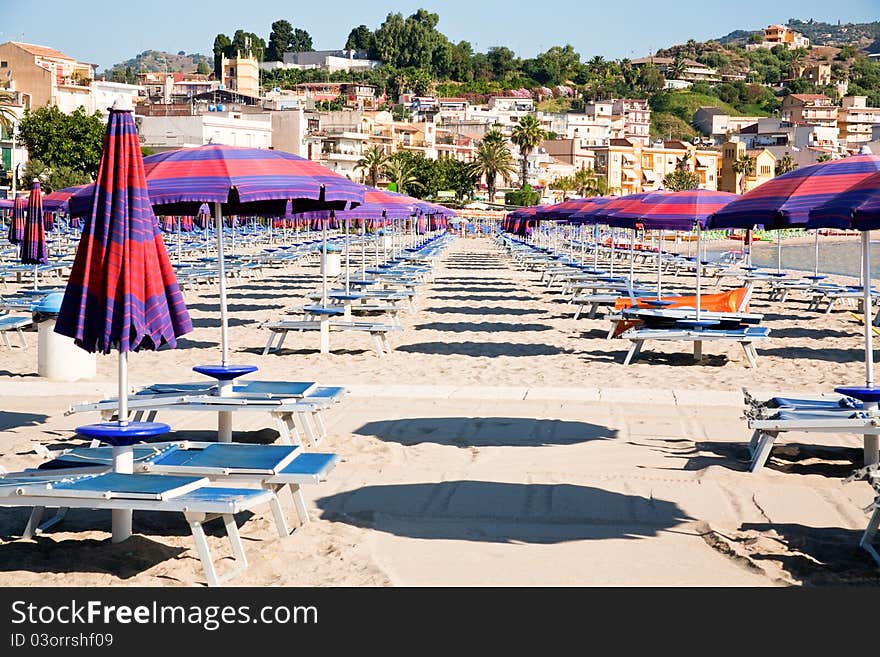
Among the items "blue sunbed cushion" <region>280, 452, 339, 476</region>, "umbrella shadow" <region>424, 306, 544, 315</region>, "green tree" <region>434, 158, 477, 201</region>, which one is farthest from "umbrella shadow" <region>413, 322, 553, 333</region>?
"green tree" <region>434, 158, 477, 201</region>

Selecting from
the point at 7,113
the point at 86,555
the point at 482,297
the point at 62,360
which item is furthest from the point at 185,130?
the point at 86,555

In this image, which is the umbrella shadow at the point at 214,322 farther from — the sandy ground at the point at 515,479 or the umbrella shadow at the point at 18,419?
the umbrella shadow at the point at 18,419

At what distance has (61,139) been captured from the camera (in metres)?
66.7

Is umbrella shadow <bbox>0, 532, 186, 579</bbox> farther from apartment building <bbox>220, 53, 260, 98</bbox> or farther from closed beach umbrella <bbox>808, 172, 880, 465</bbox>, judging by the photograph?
apartment building <bbox>220, 53, 260, 98</bbox>

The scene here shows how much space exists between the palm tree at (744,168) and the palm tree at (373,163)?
49526 mm

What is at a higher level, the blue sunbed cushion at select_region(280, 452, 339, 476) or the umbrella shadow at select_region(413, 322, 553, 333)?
the blue sunbed cushion at select_region(280, 452, 339, 476)

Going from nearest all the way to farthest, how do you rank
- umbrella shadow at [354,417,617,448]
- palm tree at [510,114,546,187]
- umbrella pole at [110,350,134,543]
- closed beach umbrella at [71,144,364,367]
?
1. umbrella pole at [110,350,134,543]
2. umbrella shadow at [354,417,617,448]
3. closed beach umbrella at [71,144,364,367]
4. palm tree at [510,114,546,187]

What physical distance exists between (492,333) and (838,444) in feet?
27.3

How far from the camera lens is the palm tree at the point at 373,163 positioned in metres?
99.9

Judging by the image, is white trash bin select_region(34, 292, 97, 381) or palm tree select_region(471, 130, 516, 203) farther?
palm tree select_region(471, 130, 516, 203)

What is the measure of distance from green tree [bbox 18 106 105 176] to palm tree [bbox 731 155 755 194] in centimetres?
8480

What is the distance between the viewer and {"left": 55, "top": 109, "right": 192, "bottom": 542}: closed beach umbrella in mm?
5738
